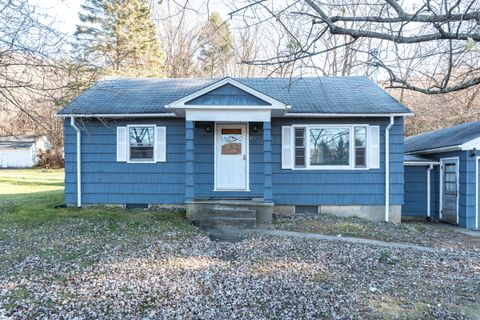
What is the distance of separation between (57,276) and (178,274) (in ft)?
5.20

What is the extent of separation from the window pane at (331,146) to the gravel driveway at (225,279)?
3451 mm

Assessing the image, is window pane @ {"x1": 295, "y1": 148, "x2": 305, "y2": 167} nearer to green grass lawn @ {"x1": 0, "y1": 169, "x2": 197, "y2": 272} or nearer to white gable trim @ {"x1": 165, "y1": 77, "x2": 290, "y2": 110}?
white gable trim @ {"x1": 165, "y1": 77, "x2": 290, "y2": 110}

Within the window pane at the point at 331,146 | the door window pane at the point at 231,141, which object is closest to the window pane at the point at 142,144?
the door window pane at the point at 231,141

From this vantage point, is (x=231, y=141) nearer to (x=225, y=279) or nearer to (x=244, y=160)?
(x=244, y=160)

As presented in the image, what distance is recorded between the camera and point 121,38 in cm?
2262

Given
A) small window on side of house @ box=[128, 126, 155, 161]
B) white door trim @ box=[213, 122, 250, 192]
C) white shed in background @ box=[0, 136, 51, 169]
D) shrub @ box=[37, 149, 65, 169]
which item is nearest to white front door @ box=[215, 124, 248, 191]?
white door trim @ box=[213, 122, 250, 192]

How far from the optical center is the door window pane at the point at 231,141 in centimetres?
988

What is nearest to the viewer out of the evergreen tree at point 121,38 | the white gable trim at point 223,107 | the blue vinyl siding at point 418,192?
the white gable trim at point 223,107

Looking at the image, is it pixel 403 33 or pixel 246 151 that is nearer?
pixel 403 33

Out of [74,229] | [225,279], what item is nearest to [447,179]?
[225,279]

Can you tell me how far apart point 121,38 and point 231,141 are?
16300 mm

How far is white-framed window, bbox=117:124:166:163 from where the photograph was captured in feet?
31.9

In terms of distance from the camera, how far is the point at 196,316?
3.68m

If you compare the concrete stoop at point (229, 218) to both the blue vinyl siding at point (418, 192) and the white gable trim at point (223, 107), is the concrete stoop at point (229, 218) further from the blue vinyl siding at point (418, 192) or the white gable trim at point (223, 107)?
the blue vinyl siding at point (418, 192)
